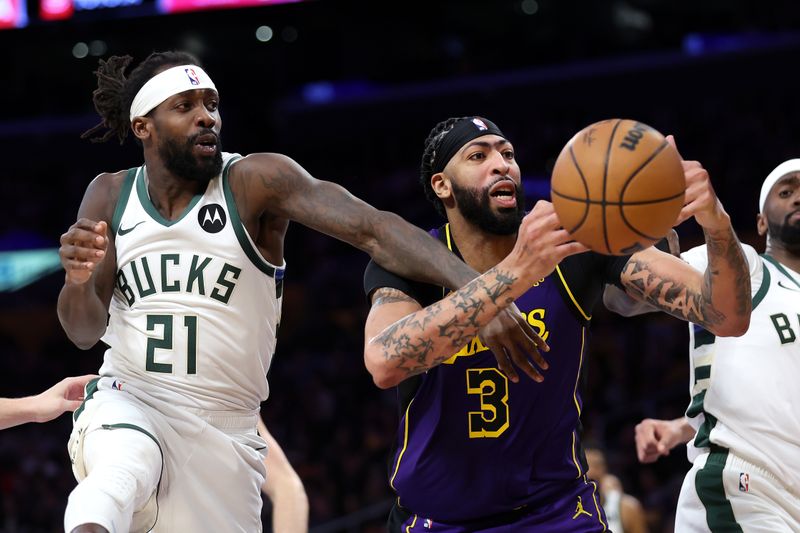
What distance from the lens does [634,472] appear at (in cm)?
1214

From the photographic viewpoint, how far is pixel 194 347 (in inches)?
190

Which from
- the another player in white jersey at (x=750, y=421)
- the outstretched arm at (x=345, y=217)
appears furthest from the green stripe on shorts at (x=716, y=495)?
the outstretched arm at (x=345, y=217)

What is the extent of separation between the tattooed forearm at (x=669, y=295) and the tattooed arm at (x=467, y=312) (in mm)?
639

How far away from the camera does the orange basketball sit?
3639mm

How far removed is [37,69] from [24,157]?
8.40 feet

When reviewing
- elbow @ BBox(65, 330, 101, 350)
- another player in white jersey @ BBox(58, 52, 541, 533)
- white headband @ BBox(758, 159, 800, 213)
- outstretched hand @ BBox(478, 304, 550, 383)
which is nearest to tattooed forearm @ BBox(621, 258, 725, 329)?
outstretched hand @ BBox(478, 304, 550, 383)

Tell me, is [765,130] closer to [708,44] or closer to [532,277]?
[708,44]

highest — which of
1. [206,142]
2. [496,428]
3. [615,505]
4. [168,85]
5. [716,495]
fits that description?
[168,85]

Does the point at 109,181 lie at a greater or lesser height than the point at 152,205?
greater

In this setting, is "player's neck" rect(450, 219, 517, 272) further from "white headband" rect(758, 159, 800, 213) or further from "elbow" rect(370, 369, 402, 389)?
"white headband" rect(758, 159, 800, 213)

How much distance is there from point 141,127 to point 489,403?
210cm

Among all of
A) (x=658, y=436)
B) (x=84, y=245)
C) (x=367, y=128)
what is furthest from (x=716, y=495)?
(x=367, y=128)

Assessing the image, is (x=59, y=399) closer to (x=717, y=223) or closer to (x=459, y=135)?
(x=459, y=135)

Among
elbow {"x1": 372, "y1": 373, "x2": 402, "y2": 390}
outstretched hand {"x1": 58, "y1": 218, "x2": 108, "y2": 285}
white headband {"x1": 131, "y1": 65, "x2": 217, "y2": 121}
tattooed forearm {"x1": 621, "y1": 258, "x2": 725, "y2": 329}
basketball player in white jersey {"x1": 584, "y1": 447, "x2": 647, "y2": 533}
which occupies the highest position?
white headband {"x1": 131, "y1": 65, "x2": 217, "y2": 121}
